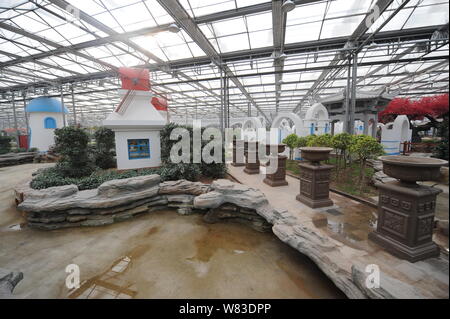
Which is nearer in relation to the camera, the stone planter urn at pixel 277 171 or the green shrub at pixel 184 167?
the stone planter urn at pixel 277 171

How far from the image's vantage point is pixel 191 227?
4141 mm

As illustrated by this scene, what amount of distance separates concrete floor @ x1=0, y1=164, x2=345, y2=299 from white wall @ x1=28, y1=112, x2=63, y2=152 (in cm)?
1027

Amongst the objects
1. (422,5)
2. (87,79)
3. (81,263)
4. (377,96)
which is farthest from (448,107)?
(87,79)

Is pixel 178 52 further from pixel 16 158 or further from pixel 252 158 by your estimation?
pixel 16 158

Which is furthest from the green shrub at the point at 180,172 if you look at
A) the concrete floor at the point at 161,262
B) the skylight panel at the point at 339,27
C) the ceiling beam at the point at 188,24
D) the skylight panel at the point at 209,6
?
the skylight panel at the point at 339,27

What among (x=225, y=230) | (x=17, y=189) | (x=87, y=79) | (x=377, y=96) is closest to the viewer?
(x=225, y=230)

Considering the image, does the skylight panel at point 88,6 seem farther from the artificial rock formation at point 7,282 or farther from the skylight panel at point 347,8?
the skylight panel at point 347,8

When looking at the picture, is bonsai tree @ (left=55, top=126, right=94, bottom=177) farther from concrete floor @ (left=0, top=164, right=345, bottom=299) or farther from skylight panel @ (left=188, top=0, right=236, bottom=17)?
skylight panel @ (left=188, top=0, right=236, bottom=17)

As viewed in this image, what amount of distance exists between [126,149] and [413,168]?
6827 millimetres

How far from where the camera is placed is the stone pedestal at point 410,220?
215 cm

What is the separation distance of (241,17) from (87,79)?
33.1 feet

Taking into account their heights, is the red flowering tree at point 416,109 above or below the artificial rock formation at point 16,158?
above

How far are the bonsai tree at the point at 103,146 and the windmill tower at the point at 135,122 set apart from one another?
2.18m
